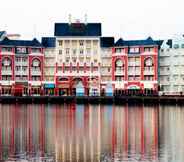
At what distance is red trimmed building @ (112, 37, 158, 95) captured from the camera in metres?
130

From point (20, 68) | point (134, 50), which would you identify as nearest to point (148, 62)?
point (134, 50)

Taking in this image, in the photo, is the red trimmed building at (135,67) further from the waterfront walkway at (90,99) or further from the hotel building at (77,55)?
the waterfront walkway at (90,99)

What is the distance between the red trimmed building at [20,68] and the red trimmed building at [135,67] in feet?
49.4

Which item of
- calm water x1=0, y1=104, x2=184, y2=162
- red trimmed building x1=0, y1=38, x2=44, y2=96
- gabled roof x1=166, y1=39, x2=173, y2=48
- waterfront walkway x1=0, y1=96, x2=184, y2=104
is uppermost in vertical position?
gabled roof x1=166, y1=39, x2=173, y2=48

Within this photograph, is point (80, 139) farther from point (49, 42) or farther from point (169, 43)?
point (49, 42)

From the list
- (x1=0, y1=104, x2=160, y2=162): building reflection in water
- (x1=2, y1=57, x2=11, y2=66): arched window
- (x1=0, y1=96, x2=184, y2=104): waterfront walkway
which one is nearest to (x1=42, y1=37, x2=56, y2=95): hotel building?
(x1=2, y1=57, x2=11, y2=66): arched window

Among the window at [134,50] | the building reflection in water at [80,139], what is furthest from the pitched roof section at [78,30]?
the building reflection in water at [80,139]

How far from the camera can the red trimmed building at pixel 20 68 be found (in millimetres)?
132375

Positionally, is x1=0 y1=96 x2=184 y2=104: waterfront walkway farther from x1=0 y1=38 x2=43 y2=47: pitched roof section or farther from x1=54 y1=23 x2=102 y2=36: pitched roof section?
x1=54 y1=23 x2=102 y2=36: pitched roof section

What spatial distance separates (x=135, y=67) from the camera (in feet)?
434

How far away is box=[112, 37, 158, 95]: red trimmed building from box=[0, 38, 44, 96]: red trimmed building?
15.1m

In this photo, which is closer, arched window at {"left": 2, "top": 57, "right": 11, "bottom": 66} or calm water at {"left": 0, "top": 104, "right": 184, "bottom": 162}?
calm water at {"left": 0, "top": 104, "right": 184, "bottom": 162}

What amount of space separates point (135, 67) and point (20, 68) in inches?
892

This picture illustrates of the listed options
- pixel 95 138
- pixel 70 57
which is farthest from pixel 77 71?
pixel 95 138
